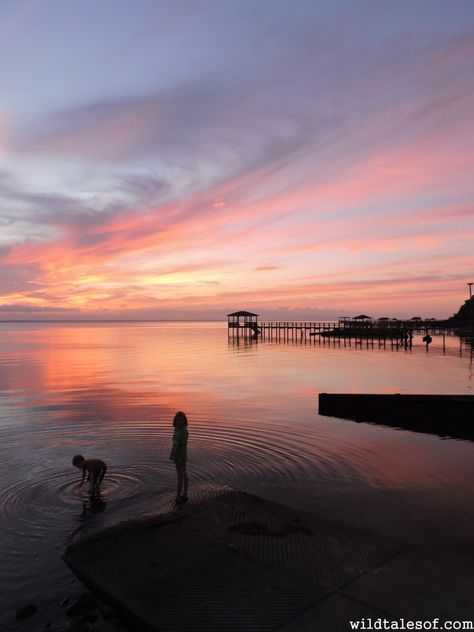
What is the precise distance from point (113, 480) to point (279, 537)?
6.64 meters

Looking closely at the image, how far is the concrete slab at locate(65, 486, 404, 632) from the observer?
612 cm

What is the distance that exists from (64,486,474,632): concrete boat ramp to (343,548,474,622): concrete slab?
15mm

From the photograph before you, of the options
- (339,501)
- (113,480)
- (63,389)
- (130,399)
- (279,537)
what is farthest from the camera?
(63,389)

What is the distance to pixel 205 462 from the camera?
49.1ft

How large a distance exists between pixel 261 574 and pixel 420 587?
234 centimetres

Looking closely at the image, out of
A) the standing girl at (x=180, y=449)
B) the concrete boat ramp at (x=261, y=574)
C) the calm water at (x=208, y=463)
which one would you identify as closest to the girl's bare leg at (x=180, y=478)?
the standing girl at (x=180, y=449)

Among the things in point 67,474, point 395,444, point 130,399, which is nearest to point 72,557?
point 67,474

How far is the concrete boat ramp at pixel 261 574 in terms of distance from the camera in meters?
5.96

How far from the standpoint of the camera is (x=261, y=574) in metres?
6.96

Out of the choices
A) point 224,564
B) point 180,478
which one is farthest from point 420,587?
point 180,478

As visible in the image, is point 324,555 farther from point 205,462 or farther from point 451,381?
point 451,381

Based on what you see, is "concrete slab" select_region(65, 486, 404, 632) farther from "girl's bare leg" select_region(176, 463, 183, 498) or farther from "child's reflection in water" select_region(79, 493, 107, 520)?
"child's reflection in water" select_region(79, 493, 107, 520)

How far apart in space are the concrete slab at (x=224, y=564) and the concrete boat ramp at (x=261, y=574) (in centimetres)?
2

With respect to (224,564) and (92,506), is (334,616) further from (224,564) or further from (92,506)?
(92,506)
